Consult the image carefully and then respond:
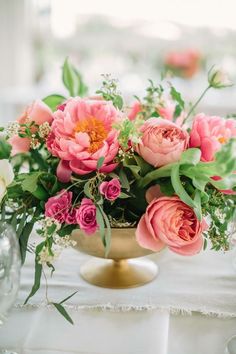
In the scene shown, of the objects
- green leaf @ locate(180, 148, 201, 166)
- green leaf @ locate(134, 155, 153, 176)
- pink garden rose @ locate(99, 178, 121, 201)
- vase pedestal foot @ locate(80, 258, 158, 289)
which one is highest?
green leaf @ locate(180, 148, 201, 166)

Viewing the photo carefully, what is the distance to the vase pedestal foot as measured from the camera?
3.09ft

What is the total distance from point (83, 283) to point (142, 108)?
357 millimetres

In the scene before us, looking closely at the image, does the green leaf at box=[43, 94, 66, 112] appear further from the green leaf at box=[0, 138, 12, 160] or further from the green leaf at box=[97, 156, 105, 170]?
the green leaf at box=[97, 156, 105, 170]

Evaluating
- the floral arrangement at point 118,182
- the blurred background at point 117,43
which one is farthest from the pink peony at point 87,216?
the blurred background at point 117,43

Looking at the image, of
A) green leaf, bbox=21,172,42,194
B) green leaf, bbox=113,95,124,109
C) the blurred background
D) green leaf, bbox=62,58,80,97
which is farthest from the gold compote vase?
the blurred background

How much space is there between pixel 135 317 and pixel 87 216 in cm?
20

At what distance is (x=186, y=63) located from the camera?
2.78 meters

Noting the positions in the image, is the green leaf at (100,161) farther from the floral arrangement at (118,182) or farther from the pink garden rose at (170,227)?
the pink garden rose at (170,227)

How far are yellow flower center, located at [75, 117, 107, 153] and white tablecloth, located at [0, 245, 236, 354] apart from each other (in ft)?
0.94

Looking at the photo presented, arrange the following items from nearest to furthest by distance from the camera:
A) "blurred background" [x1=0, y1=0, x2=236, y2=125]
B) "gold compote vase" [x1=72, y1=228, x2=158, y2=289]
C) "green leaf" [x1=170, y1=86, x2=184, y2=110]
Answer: "gold compote vase" [x1=72, y1=228, x2=158, y2=289] → "green leaf" [x1=170, y1=86, x2=184, y2=110] → "blurred background" [x1=0, y1=0, x2=236, y2=125]

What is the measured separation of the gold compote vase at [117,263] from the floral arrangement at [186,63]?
1.92m

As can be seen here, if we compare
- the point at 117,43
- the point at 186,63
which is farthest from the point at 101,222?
the point at 117,43

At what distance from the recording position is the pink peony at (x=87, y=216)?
0.78 metres

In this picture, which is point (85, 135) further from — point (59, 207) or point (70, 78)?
point (70, 78)
